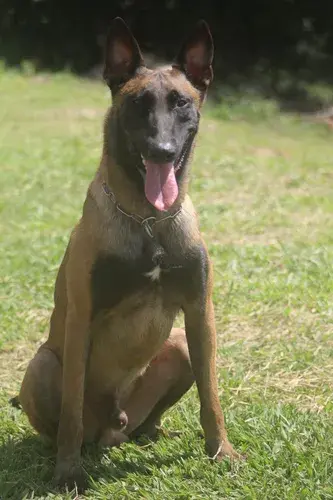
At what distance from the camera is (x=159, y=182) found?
131 inches

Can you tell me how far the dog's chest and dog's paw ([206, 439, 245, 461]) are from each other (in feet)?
2.29

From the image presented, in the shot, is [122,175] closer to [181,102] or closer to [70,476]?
[181,102]

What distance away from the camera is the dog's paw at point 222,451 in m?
3.52

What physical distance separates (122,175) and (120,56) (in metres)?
0.49

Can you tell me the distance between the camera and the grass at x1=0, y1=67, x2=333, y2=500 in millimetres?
3451

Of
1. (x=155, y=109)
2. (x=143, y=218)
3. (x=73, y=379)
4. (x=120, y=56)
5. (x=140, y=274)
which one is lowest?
(x=73, y=379)

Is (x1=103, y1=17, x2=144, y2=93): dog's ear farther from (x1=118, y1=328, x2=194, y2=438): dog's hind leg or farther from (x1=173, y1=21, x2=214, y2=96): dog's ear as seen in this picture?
(x1=118, y1=328, x2=194, y2=438): dog's hind leg

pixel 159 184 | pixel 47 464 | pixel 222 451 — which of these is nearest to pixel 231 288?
pixel 222 451

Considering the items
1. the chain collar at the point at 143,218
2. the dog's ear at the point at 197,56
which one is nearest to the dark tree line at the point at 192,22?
the dog's ear at the point at 197,56

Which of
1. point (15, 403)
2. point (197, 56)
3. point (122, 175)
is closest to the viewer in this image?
point (122, 175)

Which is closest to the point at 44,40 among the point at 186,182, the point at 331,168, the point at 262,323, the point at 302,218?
the point at 331,168

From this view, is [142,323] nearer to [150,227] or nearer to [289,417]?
[150,227]

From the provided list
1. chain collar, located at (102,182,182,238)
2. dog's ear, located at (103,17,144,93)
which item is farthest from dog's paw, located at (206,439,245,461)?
dog's ear, located at (103,17,144,93)

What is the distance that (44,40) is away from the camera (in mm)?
13867
